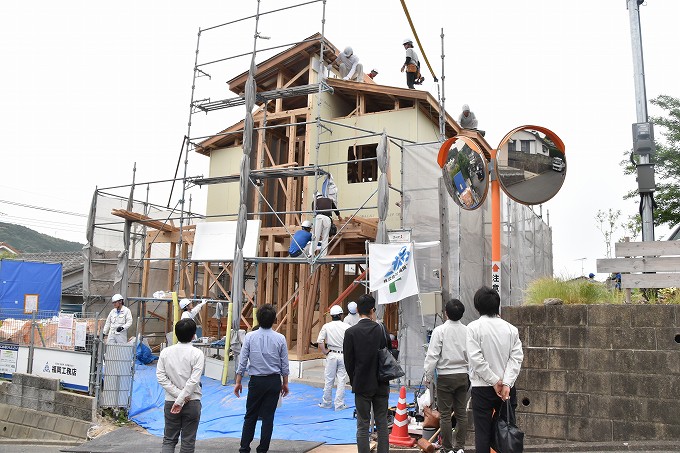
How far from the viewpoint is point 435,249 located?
34.3ft

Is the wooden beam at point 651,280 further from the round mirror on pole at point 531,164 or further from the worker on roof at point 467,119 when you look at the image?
the worker on roof at point 467,119

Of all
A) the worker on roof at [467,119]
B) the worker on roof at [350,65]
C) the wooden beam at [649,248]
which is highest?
the worker on roof at [350,65]

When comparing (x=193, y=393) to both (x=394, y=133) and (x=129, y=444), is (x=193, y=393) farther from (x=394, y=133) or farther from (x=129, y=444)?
(x=394, y=133)

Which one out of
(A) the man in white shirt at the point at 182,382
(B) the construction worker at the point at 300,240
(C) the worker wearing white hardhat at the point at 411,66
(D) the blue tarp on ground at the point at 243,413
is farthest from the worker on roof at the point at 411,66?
(A) the man in white shirt at the point at 182,382

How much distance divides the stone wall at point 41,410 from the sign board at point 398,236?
5920 millimetres

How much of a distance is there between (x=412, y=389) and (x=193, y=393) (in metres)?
5.43

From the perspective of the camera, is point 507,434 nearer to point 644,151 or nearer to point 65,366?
point 644,151

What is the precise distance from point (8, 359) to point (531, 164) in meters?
10.7

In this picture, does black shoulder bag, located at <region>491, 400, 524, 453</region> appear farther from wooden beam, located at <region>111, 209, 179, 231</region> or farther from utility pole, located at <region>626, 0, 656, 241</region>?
wooden beam, located at <region>111, 209, 179, 231</region>

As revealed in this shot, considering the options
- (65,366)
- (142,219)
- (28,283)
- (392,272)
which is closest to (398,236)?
(392,272)

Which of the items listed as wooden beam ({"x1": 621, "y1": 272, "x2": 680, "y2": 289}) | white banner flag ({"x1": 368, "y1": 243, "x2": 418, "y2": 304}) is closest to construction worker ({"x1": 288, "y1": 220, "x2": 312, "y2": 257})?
white banner flag ({"x1": 368, "y1": 243, "x2": 418, "y2": 304})

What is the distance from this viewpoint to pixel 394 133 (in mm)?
13125

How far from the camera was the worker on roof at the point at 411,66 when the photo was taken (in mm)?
14586

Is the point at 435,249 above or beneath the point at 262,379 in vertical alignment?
above
